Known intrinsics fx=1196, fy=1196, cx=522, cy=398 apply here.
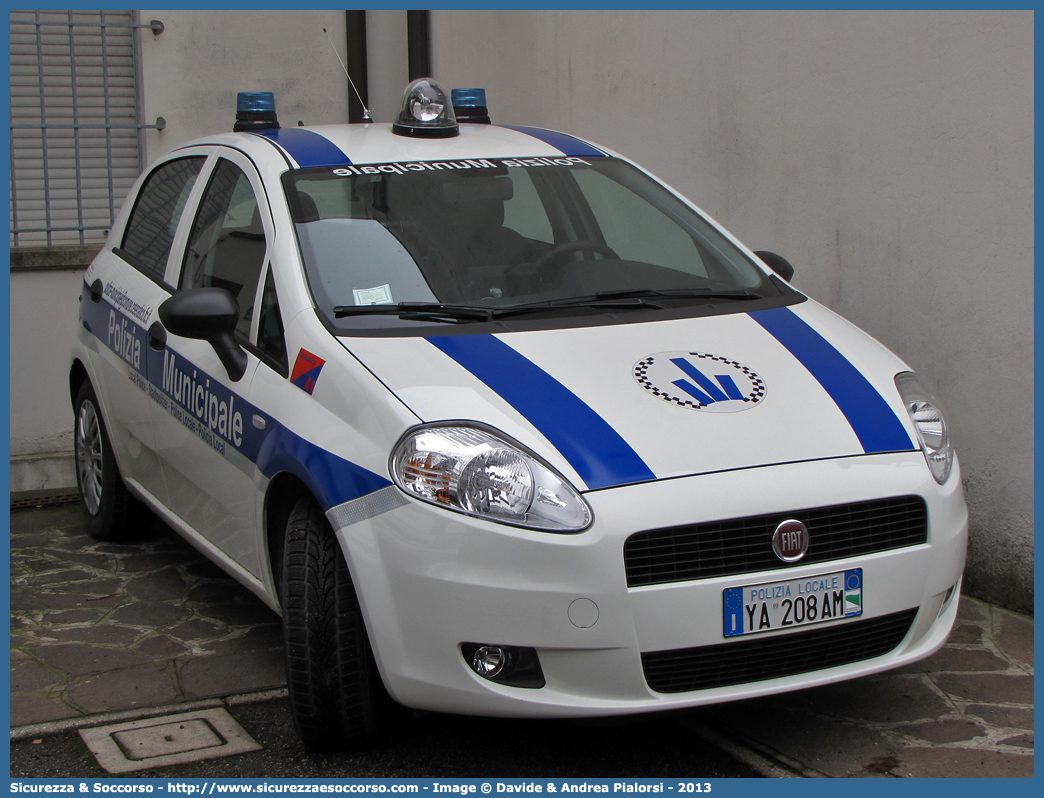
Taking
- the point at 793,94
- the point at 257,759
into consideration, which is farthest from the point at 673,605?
the point at 793,94

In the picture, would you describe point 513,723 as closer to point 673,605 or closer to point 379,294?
point 673,605

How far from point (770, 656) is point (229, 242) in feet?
7.21

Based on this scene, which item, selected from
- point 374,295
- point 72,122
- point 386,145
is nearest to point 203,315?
point 374,295

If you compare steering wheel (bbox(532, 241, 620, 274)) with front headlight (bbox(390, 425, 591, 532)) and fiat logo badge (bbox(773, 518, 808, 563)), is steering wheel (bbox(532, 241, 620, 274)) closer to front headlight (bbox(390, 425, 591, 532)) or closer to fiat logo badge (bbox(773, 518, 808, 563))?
front headlight (bbox(390, 425, 591, 532))

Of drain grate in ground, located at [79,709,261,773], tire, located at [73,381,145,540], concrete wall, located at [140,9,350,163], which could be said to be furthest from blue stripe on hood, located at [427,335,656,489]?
concrete wall, located at [140,9,350,163]

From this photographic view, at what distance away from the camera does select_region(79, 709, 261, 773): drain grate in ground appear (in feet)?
10.4

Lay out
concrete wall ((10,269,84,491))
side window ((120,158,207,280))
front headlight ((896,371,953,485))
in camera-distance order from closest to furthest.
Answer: front headlight ((896,371,953,485)) → side window ((120,158,207,280)) → concrete wall ((10,269,84,491))

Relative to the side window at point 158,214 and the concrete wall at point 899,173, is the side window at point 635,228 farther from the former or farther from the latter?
the side window at point 158,214

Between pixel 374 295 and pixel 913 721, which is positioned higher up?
pixel 374 295

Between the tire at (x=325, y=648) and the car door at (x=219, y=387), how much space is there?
403 millimetres

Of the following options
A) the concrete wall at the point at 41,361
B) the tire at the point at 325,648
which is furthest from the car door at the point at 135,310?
the concrete wall at the point at 41,361

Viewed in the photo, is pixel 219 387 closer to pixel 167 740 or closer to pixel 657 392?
pixel 167 740

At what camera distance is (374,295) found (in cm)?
342

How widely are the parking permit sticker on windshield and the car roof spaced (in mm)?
648
